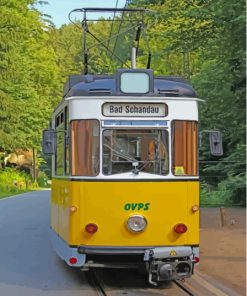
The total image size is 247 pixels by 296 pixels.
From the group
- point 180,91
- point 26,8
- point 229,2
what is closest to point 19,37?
point 26,8

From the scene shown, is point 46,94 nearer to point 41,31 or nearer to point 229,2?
point 41,31

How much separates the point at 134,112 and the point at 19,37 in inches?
1678

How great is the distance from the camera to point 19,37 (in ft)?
166

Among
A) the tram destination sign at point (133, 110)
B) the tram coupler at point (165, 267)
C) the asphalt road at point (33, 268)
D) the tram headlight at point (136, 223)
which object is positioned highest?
the tram destination sign at point (133, 110)

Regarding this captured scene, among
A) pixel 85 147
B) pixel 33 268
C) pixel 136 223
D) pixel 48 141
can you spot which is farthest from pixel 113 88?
pixel 33 268

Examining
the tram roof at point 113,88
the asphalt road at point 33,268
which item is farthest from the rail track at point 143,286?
the tram roof at point 113,88

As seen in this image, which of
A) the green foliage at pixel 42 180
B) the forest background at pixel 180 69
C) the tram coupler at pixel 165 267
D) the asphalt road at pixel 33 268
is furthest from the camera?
the green foliage at pixel 42 180

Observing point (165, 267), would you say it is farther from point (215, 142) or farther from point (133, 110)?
point (133, 110)

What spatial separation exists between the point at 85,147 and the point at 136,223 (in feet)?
4.43

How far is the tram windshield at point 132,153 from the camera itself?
9.48 m

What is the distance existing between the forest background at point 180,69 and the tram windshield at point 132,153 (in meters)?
6.26

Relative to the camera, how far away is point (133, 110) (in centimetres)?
952

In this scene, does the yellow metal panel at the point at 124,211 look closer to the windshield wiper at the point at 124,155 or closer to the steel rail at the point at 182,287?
the windshield wiper at the point at 124,155

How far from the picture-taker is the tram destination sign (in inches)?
375
